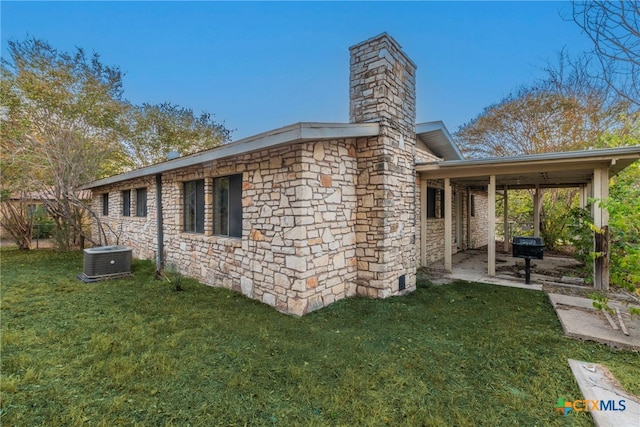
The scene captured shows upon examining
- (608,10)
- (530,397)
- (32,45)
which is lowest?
(530,397)

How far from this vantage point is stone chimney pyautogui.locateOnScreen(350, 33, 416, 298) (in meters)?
4.85

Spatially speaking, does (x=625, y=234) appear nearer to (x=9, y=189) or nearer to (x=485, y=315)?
(x=485, y=315)

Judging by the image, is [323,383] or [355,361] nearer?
[323,383]

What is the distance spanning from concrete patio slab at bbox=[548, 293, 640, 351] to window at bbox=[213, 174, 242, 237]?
527 centimetres

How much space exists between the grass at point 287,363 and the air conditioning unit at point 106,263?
1.53 metres

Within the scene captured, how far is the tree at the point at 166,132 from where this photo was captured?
1590cm

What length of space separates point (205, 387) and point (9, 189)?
39.0ft

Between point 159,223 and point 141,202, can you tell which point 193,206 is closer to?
point 159,223

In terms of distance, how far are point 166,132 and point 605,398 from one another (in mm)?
19640

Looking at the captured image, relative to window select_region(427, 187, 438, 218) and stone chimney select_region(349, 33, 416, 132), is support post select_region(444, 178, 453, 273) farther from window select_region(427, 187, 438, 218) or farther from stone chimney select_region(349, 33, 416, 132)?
stone chimney select_region(349, 33, 416, 132)

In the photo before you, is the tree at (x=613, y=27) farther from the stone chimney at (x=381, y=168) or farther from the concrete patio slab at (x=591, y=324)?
the concrete patio slab at (x=591, y=324)

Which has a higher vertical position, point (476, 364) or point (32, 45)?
point (32, 45)

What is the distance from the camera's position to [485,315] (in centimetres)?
423

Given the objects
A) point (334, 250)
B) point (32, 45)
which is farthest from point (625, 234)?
point (32, 45)
